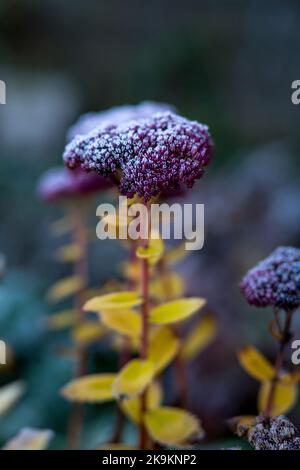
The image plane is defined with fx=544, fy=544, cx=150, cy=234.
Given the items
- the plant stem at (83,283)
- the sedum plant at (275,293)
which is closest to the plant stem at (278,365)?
the sedum plant at (275,293)

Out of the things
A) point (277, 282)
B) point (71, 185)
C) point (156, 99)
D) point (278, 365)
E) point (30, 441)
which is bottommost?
point (30, 441)

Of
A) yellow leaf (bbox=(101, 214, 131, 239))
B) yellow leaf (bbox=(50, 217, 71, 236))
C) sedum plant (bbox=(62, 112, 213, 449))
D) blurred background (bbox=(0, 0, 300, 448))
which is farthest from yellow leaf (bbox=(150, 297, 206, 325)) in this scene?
blurred background (bbox=(0, 0, 300, 448))

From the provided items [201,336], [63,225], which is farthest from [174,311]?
[63,225]

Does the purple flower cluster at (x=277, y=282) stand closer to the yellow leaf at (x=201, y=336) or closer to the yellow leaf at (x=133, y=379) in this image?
the yellow leaf at (x=133, y=379)

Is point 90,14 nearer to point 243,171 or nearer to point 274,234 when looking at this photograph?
point 243,171

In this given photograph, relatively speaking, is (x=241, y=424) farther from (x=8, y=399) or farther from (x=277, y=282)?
(x=8, y=399)

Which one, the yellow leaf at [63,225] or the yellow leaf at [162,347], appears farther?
the yellow leaf at [63,225]
